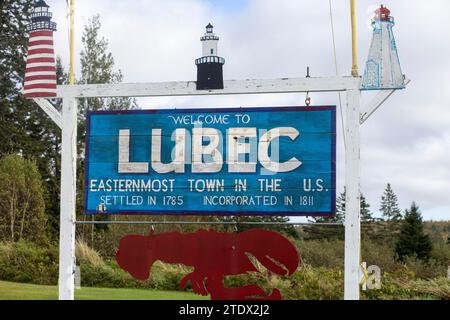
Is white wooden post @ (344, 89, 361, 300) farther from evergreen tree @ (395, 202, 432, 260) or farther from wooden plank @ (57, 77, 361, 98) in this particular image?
evergreen tree @ (395, 202, 432, 260)

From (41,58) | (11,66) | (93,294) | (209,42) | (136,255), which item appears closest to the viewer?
(209,42)

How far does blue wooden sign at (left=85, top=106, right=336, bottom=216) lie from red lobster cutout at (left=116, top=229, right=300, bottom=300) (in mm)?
350

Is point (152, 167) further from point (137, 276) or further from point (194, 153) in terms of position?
point (137, 276)

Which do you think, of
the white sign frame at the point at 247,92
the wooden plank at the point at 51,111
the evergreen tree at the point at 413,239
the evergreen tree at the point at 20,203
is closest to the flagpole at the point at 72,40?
the white sign frame at the point at 247,92

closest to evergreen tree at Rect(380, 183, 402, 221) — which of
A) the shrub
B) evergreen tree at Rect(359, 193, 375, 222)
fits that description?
evergreen tree at Rect(359, 193, 375, 222)

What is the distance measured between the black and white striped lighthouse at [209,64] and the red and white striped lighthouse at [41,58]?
2.26m

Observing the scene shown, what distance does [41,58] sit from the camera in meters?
10.9

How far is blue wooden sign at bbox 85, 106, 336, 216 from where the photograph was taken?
10.0 m

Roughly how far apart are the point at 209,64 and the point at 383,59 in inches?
94.4

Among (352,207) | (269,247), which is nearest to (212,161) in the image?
(269,247)

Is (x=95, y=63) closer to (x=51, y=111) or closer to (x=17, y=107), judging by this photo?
(x=17, y=107)

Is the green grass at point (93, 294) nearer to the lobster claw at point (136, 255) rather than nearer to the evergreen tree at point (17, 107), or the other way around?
the lobster claw at point (136, 255)

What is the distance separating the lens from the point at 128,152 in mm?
10562

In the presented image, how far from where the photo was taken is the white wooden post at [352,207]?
32.0 feet
